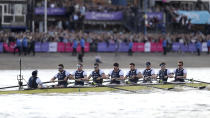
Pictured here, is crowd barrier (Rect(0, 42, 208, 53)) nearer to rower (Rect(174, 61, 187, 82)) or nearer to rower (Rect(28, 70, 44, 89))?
rower (Rect(174, 61, 187, 82))

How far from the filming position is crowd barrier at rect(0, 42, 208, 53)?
43094 millimetres

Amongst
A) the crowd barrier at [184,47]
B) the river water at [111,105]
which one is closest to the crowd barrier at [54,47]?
the crowd barrier at [184,47]

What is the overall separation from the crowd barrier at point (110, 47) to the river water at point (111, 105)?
18620mm

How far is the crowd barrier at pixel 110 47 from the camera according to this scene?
4309cm

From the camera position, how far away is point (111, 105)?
21.3 meters

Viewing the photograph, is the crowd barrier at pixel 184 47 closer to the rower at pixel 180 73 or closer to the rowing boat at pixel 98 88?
the rowing boat at pixel 98 88

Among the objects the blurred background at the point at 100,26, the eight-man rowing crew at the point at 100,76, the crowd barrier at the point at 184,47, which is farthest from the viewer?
the crowd barrier at the point at 184,47

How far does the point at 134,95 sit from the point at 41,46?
20.1 meters

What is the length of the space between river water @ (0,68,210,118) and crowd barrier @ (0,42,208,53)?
1862cm

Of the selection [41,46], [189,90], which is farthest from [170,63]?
[189,90]

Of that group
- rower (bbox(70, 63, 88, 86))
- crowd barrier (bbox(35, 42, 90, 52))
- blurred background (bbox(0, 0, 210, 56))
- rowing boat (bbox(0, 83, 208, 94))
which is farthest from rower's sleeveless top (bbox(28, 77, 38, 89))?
crowd barrier (bbox(35, 42, 90, 52))

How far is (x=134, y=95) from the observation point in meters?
24.4

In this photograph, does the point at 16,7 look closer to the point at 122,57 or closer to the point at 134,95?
the point at 122,57

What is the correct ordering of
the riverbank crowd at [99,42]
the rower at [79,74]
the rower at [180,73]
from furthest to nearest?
1. the riverbank crowd at [99,42]
2. the rower at [180,73]
3. the rower at [79,74]
